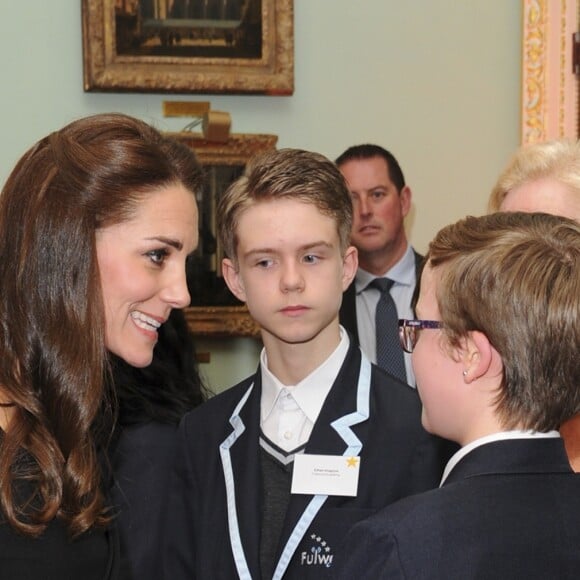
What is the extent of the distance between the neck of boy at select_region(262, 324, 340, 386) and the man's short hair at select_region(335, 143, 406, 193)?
2.44m

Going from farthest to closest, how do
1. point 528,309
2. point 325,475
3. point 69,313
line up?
point 325,475 < point 69,313 < point 528,309

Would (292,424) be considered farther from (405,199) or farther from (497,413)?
(405,199)

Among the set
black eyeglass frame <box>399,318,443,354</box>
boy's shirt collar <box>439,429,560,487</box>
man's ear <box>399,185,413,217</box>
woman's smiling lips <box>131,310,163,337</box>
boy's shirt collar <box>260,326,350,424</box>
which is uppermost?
man's ear <box>399,185,413,217</box>

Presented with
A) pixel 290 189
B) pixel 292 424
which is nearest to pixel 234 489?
A: pixel 292 424

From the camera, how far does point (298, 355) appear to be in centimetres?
294

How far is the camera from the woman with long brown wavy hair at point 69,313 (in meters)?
2.22

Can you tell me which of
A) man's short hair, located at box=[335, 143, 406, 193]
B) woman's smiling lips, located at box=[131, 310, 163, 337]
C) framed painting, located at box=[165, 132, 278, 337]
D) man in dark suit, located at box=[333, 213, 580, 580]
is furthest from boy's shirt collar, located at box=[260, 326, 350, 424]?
man's short hair, located at box=[335, 143, 406, 193]

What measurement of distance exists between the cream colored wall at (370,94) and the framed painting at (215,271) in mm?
110

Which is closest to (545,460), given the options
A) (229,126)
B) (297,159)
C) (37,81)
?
(297,159)

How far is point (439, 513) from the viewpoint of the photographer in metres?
1.85

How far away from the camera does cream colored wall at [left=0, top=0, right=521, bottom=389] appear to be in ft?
16.7

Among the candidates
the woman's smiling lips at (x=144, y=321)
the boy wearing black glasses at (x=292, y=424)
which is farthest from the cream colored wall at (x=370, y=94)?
the woman's smiling lips at (x=144, y=321)

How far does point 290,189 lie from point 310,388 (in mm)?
562

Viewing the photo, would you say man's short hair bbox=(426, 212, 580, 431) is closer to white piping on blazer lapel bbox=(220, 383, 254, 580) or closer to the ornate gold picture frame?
white piping on blazer lapel bbox=(220, 383, 254, 580)
